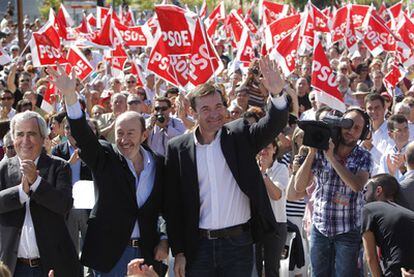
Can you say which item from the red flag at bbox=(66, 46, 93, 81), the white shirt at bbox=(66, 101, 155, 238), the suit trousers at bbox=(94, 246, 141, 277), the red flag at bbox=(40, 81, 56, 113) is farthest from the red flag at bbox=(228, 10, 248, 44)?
the suit trousers at bbox=(94, 246, 141, 277)

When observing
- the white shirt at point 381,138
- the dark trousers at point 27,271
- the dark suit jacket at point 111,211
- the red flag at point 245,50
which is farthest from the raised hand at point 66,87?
the red flag at point 245,50

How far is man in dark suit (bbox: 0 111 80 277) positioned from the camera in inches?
235

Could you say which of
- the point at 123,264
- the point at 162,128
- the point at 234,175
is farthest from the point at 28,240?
the point at 162,128

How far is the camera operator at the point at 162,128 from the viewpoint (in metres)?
10.8

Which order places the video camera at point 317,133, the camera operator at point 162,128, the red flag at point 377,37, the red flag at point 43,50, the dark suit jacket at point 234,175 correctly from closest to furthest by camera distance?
1. the dark suit jacket at point 234,175
2. the video camera at point 317,133
3. the camera operator at point 162,128
4. the red flag at point 43,50
5. the red flag at point 377,37

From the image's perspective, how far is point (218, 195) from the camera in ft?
19.8

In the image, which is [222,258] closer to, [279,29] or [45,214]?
[45,214]

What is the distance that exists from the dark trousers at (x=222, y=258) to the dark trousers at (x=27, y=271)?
0.95 metres

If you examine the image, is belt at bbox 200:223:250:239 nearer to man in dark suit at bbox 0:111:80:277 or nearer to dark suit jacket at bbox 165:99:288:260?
dark suit jacket at bbox 165:99:288:260

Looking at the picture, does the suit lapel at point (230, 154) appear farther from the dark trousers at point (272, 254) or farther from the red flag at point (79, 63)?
the red flag at point (79, 63)

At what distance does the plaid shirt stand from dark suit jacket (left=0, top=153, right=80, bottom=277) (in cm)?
185

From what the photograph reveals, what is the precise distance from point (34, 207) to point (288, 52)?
357 inches

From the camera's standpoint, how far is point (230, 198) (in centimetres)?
606

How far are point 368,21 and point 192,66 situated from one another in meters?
6.82
